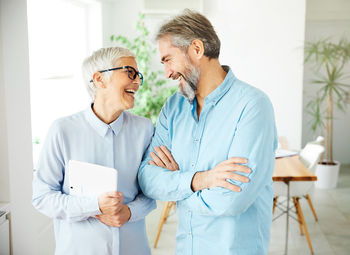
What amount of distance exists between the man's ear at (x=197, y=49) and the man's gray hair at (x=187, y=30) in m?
0.02

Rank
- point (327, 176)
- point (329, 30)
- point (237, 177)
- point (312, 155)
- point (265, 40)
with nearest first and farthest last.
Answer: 1. point (237, 177)
2. point (312, 155)
3. point (265, 40)
4. point (327, 176)
5. point (329, 30)

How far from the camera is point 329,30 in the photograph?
630cm

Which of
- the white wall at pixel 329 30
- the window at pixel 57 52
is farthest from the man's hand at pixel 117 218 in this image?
the white wall at pixel 329 30

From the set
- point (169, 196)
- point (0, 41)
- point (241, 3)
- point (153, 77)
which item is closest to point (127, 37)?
point (153, 77)

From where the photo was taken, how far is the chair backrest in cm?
372

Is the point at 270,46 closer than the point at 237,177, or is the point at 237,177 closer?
the point at 237,177

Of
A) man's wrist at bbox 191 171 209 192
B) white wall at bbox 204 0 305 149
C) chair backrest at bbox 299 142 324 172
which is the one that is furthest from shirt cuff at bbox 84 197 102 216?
white wall at bbox 204 0 305 149

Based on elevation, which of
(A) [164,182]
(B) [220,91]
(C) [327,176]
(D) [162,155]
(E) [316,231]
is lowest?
(E) [316,231]

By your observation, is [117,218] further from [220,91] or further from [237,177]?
[220,91]

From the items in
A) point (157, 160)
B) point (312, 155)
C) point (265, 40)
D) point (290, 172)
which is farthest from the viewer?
point (265, 40)

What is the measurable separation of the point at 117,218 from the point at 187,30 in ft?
2.67

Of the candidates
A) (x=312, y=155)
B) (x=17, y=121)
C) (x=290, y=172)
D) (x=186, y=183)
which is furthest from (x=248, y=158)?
(x=312, y=155)

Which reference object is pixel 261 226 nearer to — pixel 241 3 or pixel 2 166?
pixel 2 166

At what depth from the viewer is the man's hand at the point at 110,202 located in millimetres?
1410
